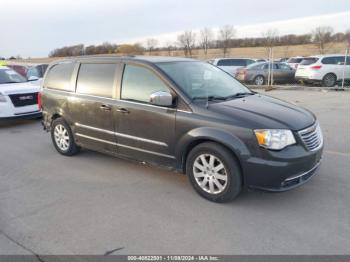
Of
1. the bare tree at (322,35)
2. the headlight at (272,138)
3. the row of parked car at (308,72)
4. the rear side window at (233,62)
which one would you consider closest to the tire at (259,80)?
the row of parked car at (308,72)

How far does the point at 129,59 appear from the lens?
200 inches

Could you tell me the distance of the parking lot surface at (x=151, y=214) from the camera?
10.8ft

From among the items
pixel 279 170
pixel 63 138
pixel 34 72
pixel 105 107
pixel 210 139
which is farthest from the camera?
pixel 34 72

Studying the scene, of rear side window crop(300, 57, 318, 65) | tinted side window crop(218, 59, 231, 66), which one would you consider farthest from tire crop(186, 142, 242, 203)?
tinted side window crop(218, 59, 231, 66)

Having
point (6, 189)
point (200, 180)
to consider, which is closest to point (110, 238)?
point (200, 180)

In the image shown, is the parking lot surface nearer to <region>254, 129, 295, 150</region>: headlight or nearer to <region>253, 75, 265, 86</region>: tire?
<region>254, 129, 295, 150</region>: headlight

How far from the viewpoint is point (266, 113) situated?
4.13m

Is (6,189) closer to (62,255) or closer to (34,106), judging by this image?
(62,255)

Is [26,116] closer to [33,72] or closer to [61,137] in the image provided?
[61,137]

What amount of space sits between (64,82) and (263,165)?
3941 millimetres

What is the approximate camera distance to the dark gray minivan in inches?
152

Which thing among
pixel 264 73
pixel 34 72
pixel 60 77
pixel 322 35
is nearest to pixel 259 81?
pixel 264 73

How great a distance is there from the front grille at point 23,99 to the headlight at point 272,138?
7527 millimetres

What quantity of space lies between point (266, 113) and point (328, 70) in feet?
46.8
